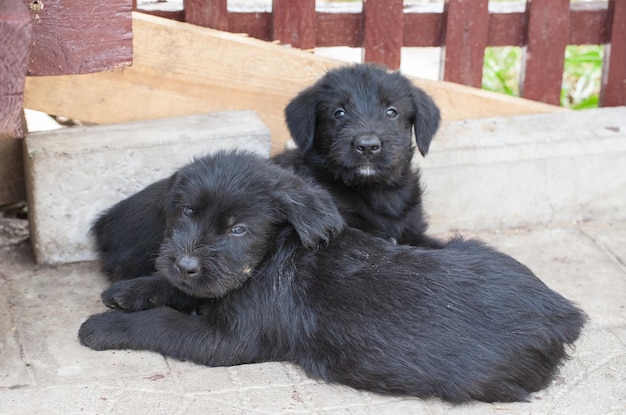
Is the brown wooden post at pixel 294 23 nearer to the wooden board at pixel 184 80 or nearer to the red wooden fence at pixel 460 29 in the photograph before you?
the red wooden fence at pixel 460 29

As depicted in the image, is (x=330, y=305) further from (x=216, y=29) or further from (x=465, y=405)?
(x=216, y=29)

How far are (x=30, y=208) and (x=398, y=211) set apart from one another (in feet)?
6.03

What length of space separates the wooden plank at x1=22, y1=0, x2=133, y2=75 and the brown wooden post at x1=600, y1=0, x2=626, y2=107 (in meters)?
3.16

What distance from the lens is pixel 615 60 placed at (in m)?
5.72

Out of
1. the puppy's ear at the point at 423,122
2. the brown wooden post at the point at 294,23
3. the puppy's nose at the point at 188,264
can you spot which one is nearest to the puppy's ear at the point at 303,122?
the puppy's ear at the point at 423,122

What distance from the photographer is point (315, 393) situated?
3621 mm

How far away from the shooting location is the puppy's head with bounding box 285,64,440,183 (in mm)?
4555

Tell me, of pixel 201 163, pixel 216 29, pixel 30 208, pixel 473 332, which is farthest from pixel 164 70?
pixel 473 332

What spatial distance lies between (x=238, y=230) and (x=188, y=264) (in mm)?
252

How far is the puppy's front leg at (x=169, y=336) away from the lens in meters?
3.76

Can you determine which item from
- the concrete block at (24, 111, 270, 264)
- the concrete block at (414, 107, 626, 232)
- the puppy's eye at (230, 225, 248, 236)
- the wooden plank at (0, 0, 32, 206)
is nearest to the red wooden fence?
the concrete block at (414, 107, 626, 232)

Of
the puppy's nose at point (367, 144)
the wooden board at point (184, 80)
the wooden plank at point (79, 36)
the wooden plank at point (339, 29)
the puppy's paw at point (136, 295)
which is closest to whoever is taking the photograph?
the wooden plank at point (79, 36)

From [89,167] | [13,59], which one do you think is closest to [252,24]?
[89,167]

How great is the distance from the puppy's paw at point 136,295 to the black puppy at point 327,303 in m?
0.12
